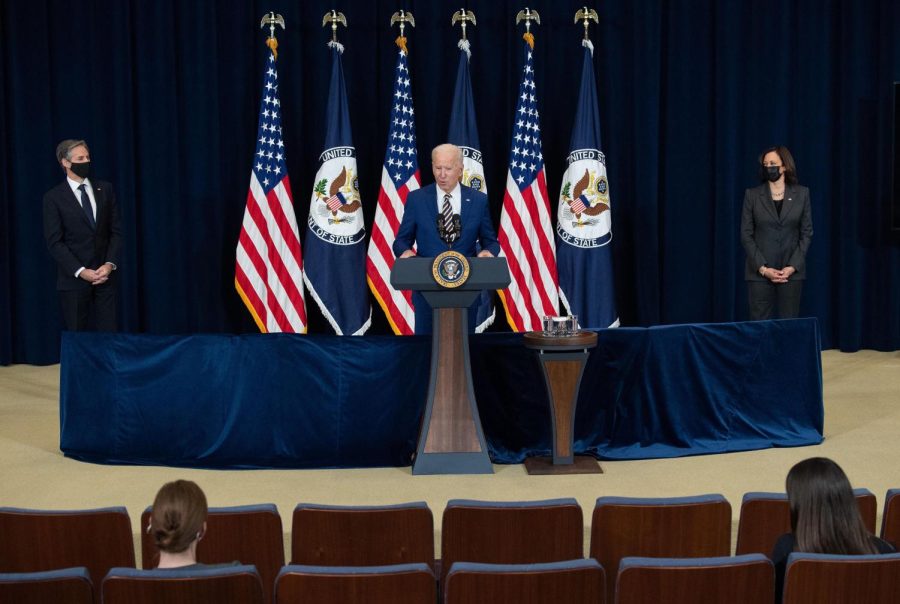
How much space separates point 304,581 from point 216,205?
6851 millimetres

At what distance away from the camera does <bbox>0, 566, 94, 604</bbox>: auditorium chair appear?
7.90ft

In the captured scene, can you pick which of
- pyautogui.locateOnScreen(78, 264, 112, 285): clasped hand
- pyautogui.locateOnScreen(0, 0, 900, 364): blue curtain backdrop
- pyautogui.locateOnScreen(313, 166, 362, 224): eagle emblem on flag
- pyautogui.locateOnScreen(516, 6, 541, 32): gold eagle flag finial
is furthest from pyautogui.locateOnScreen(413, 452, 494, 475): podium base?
pyautogui.locateOnScreen(516, 6, 541, 32): gold eagle flag finial

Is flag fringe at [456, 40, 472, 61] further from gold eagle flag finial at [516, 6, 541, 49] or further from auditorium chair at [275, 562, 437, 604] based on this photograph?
auditorium chair at [275, 562, 437, 604]

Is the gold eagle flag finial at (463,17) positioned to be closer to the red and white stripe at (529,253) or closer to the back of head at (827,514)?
the red and white stripe at (529,253)

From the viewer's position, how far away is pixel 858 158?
30.6 ft

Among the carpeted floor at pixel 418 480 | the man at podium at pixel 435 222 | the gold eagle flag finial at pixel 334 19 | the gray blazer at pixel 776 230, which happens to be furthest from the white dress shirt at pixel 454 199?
the gold eagle flag finial at pixel 334 19

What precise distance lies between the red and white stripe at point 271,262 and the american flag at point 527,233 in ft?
5.32

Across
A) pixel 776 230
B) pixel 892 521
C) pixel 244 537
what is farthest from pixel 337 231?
pixel 892 521

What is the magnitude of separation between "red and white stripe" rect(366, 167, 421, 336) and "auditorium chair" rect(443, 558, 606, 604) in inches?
232

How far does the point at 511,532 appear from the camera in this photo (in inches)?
122

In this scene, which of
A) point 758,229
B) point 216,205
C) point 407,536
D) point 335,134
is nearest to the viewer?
point 407,536

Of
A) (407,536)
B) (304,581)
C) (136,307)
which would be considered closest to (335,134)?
(136,307)

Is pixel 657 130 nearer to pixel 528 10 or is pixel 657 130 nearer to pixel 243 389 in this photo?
pixel 528 10

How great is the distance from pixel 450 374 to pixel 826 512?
277 cm
